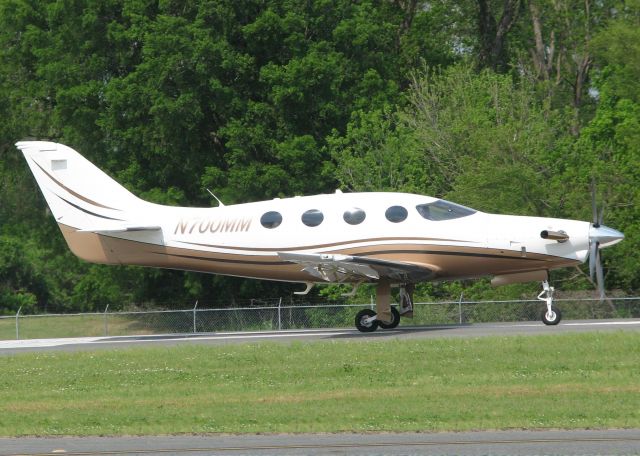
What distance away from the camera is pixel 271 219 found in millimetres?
26219

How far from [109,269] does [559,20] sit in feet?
86.4

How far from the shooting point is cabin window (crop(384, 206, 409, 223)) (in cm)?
2519

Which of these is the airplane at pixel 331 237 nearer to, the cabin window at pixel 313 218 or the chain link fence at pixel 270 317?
the cabin window at pixel 313 218

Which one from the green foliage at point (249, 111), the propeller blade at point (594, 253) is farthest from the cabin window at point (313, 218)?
the green foliage at point (249, 111)

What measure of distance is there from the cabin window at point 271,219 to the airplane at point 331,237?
0.09 ft

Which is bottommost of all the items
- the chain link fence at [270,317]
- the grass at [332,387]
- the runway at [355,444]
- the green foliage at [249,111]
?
the runway at [355,444]

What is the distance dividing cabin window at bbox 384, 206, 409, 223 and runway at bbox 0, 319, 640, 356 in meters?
2.48

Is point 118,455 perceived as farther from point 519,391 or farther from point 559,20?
point 559,20

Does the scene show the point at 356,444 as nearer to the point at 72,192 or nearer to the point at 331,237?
the point at 331,237

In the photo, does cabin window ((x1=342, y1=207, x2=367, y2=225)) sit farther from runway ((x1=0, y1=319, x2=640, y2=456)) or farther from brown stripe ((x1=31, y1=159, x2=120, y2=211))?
runway ((x1=0, y1=319, x2=640, y2=456))

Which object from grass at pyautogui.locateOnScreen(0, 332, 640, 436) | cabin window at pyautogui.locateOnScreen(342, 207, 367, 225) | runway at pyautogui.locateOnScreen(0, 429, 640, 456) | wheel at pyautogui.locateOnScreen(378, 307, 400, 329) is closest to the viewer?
runway at pyautogui.locateOnScreen(0, 429, 640, 456)

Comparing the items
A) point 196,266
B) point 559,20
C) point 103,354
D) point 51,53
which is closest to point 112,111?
point 51,53

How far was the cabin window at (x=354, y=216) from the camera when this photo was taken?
25.4 m

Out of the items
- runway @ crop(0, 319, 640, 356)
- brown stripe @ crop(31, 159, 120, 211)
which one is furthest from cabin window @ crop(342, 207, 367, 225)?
brown stripe @ crop(31, 159, 120, 211)
